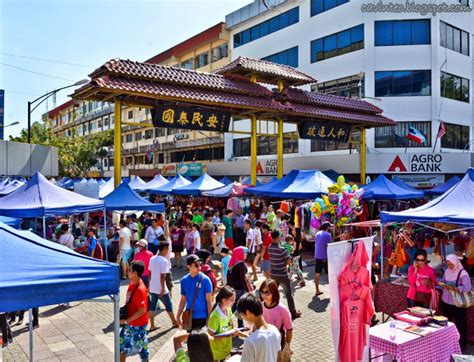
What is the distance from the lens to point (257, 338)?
416 centimetres

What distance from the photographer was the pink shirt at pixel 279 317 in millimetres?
5238

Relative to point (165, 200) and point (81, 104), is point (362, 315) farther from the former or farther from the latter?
point (81, 104)

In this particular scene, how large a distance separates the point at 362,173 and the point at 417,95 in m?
7.52

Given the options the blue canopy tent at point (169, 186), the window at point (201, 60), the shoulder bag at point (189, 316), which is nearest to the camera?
the shoulder bag at point (189, 316)

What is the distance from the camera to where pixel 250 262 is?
10703mm

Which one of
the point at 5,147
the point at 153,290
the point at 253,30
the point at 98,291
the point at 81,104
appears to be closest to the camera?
the point at 98,291

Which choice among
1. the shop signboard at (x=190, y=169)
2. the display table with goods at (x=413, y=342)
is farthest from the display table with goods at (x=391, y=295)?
the shop signboard at (x=190, y=169)

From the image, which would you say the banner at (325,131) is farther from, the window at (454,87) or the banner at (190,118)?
the window at (454,87)

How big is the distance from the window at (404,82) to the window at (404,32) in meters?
1.90

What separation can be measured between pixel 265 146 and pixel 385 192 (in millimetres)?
16728

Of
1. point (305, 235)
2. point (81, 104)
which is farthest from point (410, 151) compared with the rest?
point (81, 104)

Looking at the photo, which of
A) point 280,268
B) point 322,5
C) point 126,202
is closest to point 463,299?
point 280,268

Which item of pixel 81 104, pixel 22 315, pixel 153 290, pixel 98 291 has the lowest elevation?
pixel 22 315

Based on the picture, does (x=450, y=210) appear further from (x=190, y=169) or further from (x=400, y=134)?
(x=190, y=169)
